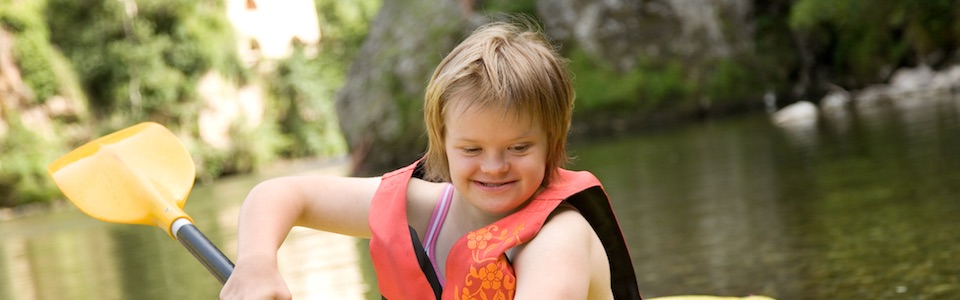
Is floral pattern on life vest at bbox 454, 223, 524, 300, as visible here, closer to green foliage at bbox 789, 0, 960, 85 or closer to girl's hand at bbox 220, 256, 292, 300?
girl's hand at bbox 220, 256, 292, 300

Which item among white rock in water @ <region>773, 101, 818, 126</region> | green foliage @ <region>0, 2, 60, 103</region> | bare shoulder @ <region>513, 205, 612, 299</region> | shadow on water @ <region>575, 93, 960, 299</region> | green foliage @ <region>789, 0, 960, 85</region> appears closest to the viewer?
bare shoulder @ <region>513, 205, 612, 299</region>

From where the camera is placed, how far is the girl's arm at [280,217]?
54.1 inches

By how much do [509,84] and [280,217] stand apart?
39cm

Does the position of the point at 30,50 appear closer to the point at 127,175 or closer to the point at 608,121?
the point at 608,121

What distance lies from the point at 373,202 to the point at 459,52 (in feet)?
0.87

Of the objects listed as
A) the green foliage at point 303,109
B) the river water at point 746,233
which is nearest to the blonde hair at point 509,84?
the river water at point 746,233

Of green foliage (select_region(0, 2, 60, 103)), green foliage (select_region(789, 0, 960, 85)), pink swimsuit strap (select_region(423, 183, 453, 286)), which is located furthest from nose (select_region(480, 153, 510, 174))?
green foliage (select_region(0, 2, 60, 103))

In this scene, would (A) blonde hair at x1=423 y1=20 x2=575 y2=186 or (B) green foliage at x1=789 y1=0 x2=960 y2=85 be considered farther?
(B) green foliage at x1=789 y1=0 x2=960 y2=85

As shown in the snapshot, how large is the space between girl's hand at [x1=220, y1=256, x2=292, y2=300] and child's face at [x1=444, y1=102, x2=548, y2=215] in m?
0.27

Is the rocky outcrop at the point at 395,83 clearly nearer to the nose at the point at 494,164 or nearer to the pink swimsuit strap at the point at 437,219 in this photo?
the pink swimsuit strap at the point at 437,219

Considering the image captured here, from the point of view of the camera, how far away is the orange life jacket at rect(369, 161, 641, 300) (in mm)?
1437

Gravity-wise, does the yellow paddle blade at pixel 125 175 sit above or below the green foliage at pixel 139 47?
below

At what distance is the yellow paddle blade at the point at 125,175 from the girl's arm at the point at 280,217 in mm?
309

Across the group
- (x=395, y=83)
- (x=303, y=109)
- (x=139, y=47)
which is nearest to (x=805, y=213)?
(x=395, y=83)
